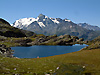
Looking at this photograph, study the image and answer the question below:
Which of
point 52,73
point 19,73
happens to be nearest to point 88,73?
point 52,73

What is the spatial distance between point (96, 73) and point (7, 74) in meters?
17.8

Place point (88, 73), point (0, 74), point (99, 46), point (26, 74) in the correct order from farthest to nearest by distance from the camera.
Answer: point (99, 46), point (88, 73), point (26, 74), point (0, 74)

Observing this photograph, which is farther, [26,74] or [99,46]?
[99,46]

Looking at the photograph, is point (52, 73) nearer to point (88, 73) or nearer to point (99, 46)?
point (88, 73)

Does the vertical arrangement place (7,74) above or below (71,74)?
above

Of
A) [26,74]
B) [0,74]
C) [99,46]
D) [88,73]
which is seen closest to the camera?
[0,74]

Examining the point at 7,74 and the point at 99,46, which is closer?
the point at 7,74

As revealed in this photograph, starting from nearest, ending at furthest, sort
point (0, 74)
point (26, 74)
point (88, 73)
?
1. point (0, 74)
2. point (26, 74)
3. point (88, 73)

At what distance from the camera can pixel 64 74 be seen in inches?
1012

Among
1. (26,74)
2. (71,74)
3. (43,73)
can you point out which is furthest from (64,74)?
(26,74)

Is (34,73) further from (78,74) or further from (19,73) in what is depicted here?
(78,74)

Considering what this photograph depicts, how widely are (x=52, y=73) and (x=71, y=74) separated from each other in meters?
4.00

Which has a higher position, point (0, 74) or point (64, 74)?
point (0, 74)

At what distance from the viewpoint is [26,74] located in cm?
2431
